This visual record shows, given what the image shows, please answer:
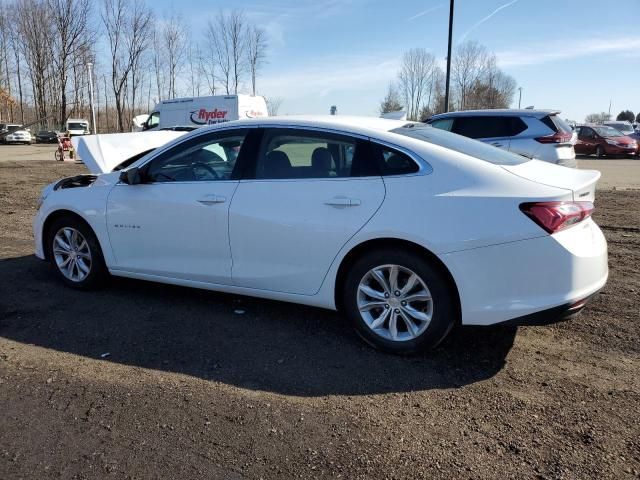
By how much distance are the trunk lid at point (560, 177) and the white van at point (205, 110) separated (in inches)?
848

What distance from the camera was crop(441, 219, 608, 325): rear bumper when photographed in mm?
3199

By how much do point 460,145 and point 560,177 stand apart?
0.73 m

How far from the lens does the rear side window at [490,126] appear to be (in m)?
10.8

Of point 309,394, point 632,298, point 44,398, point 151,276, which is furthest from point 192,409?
point 632,298

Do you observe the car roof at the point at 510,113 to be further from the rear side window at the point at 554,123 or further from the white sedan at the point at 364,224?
the white sedan at the point at 364,224

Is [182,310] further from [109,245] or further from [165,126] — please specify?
[165,126]

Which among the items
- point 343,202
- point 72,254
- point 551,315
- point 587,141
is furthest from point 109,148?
point 587,141

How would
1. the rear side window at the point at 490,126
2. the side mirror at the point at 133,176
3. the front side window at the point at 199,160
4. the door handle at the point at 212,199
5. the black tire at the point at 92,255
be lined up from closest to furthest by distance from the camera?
1. the door handle at the point at 212,199
2. the front side window at the point at 199,160
3. the side mirror at the point at 133,176
4. the black tire at the point at 92,255
5. the rear side window at the point at 490,126

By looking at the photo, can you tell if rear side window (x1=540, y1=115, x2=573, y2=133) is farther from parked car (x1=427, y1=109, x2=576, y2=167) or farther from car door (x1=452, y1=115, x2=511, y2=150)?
car door (x1=452, y1=115, x2=511, y2=150)

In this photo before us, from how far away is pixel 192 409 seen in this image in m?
3.04

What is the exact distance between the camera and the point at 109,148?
620 centimetres

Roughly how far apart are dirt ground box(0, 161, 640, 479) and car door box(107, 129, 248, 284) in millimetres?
408

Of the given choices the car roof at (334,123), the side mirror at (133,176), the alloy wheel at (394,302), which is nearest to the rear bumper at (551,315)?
the alloy wheel at (394,302)

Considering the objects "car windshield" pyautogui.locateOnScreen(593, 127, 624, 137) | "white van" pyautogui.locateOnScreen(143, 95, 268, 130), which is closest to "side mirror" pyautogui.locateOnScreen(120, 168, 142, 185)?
"white van" pyautogui.locateOnScreen(143, 95, 268, 130)
